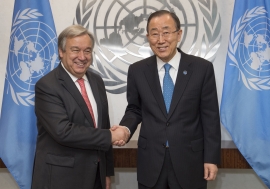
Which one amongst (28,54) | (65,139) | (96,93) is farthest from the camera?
(28,54)

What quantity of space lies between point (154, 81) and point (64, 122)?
0.57m

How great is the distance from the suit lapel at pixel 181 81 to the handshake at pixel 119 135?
1.13 ft

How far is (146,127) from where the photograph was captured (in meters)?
2.10

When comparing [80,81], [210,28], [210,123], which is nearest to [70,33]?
[80,81]

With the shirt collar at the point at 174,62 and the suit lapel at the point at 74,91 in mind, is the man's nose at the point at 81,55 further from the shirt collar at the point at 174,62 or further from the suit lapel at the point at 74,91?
the shirt collar at the point at 174,62

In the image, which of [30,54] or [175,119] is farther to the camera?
[30,54]

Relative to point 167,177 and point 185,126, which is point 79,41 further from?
point 167,177

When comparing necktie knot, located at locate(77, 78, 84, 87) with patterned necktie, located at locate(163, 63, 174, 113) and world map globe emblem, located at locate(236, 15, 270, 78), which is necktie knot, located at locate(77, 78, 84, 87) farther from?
world map globe emblem, located at locate(236, 15, 270, 78)

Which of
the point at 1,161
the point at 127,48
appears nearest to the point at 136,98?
the point at 127,48

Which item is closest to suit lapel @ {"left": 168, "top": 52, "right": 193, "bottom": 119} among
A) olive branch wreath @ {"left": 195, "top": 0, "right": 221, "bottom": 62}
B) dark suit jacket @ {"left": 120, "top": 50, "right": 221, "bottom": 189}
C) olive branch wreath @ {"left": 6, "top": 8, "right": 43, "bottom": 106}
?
dark suit jacket @ {"left": 120, "top": 50, "right": 221, "bottom": 189}

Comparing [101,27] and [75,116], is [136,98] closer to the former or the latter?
→ [75,116]

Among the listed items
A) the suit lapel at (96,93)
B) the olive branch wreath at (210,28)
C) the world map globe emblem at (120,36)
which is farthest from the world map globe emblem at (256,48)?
the suit lapel at (96,93)

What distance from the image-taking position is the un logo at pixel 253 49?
2688mm

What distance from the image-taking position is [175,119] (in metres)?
2.02
